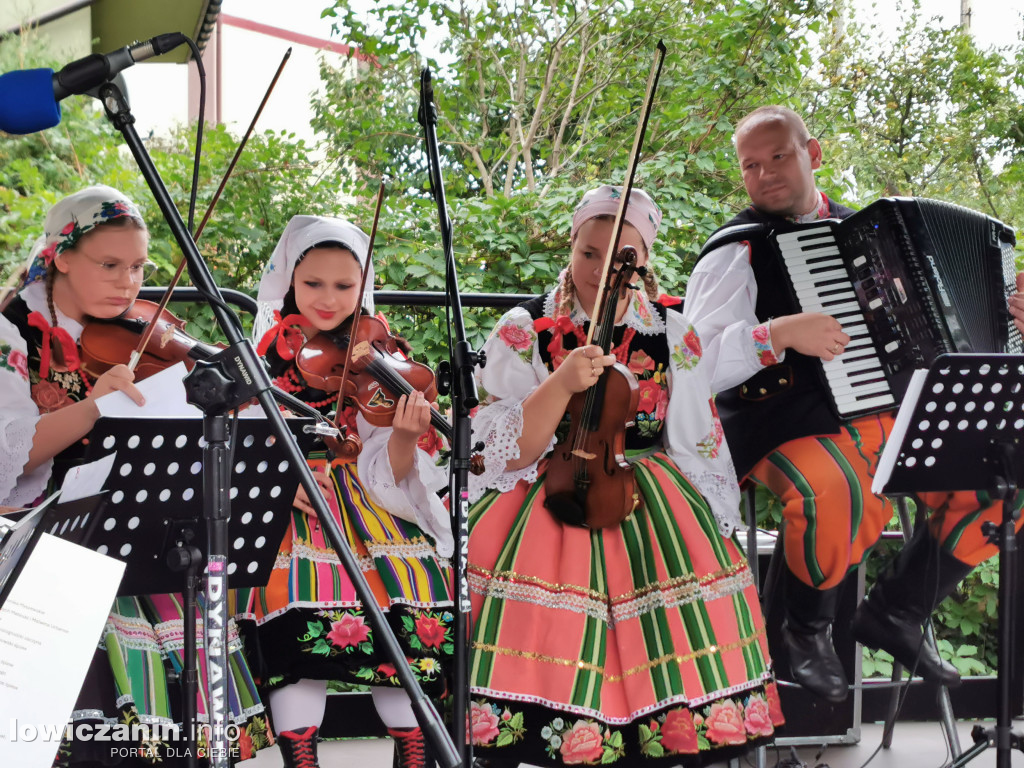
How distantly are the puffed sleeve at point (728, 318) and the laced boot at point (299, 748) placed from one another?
1205 millimetres

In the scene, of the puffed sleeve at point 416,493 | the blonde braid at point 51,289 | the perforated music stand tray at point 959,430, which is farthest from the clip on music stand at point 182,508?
the perforated music stand tray at point 959,430

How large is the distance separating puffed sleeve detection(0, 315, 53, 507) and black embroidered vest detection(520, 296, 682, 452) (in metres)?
1.08

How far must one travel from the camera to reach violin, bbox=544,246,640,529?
2156 mm

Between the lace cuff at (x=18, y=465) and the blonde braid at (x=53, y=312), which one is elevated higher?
the blonde braid at (x=53, y=312)

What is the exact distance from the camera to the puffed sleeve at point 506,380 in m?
2.31

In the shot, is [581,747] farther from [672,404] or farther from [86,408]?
[86,408]

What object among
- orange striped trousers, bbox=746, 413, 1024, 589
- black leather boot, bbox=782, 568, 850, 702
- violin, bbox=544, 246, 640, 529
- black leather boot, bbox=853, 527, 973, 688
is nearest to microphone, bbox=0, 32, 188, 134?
violin, bbox=544, 246, 640, 529

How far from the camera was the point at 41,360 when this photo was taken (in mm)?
2266

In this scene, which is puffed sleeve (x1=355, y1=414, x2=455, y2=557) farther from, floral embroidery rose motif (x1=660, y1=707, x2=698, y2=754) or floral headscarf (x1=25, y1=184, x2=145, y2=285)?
floral headscarf (x1=25, y1=184, x2=145, y2=285)

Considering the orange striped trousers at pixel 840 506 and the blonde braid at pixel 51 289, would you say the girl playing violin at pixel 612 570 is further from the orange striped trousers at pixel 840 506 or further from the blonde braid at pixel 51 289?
the blonde braid at pixel 51 289

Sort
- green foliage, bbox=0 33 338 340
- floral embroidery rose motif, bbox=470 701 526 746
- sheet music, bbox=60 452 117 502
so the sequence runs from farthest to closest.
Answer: green foliage, bbox=0 33 338 340 → floral embroidery rose motif, bbox=470 701 526 746 → sheet music, bbox=60 452 117 502

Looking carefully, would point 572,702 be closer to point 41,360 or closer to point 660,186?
point 41,360

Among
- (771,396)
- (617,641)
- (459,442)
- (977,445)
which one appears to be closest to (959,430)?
(977,445)

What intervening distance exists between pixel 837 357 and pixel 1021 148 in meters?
5.82
